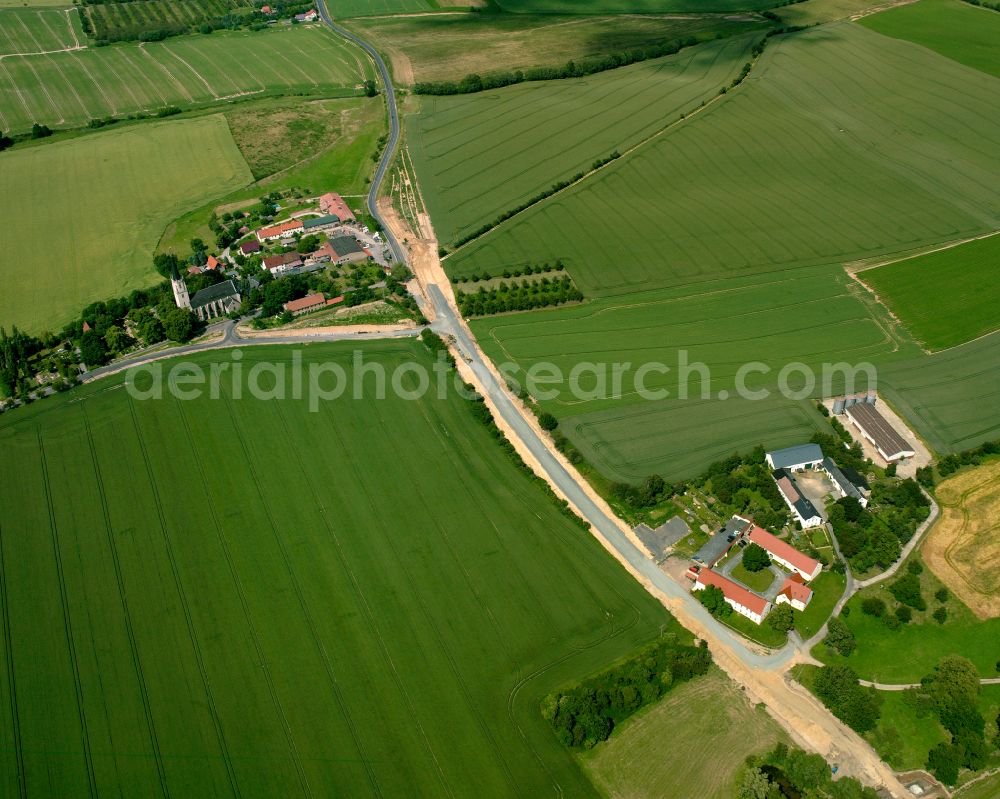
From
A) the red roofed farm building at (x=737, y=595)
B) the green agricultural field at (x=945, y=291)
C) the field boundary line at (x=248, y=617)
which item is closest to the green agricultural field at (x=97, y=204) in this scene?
the field boundary line at (x=248, y=617)

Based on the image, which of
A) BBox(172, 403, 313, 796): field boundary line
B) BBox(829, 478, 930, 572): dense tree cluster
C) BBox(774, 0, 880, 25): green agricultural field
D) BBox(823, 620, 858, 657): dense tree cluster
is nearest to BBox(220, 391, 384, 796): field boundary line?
BBox(172, 403, 313, 796): field boundary line

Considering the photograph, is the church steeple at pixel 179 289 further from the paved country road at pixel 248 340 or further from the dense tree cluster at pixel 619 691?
the dense tree cluster at pixel 619 691

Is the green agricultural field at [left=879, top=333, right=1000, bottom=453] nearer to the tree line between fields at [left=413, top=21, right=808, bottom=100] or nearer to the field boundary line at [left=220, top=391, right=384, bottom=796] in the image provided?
the field boundary line at [left=220, top=391, right=384, bottom=796]

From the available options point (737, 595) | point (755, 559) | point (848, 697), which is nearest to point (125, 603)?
point (737, 595)

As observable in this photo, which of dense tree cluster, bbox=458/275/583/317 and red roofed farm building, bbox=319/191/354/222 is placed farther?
red roofed farm building, bbox=319/191/354/222

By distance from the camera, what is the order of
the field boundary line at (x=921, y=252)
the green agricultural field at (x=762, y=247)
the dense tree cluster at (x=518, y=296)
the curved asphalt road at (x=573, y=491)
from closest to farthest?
the curved asphalt road at (x=573, y=491), the green agricultural field at (x=762, y=247), the dense tree cluster at (x=518, y=296), the field boundary line at (x=921, y=252)

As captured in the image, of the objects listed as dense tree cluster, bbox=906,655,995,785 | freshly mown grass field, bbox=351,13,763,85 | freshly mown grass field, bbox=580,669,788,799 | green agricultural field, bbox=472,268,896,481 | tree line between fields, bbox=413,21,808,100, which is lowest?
freshly mown grass field, bbox=580,669,788,799

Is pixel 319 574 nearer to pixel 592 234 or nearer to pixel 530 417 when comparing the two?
pixel 530 417

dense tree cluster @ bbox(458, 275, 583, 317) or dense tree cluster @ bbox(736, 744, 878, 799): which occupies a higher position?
dense tree cluster @ bbox(458, 275, 583, 317)
